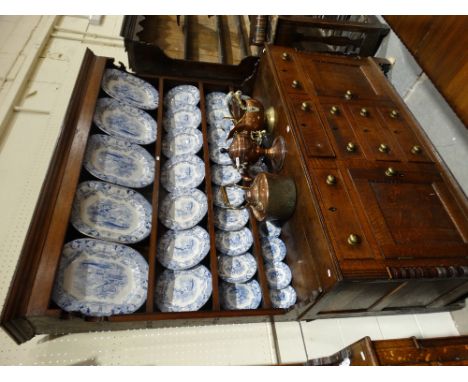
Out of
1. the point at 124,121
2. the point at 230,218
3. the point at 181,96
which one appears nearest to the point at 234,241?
the point at 230,218

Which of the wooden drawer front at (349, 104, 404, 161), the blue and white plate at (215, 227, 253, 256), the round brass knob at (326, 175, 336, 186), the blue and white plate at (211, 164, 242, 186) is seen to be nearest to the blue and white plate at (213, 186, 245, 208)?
the blue and white plate at (211, 164, 242, 186)

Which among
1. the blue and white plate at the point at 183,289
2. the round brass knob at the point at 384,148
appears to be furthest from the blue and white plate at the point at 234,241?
the round brass knob at the point at 384,148

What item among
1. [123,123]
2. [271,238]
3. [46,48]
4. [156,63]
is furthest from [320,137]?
[46,48]

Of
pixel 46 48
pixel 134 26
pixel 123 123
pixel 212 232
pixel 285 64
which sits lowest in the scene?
pixel 212 232

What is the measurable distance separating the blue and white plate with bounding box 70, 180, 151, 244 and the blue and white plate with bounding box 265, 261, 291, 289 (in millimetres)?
576

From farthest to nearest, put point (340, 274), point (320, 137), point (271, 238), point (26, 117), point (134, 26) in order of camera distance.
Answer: point (134, 26) → point (26, 117) → point (271, 238) → point (320, 137) → point (340, 274)

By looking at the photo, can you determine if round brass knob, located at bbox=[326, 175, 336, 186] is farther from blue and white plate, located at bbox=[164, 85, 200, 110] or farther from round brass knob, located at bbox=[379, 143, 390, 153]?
blue and white plate, located at bbox=[164, 85, 200, 110]

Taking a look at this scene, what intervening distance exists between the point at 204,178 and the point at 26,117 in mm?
1263

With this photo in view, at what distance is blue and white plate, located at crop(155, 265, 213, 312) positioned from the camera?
1244mm

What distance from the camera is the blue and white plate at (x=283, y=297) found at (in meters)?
1.33

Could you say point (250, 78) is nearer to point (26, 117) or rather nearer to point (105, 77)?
point (105, 77)

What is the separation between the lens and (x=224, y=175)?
5.48ft

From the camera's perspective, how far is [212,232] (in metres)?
1.35

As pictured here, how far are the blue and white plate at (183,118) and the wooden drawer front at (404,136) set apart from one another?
1.01m
